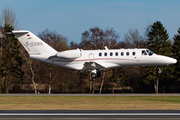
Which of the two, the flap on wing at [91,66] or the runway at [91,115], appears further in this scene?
the flap on wing at [91,66]

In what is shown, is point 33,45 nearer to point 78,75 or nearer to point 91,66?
point 91,66

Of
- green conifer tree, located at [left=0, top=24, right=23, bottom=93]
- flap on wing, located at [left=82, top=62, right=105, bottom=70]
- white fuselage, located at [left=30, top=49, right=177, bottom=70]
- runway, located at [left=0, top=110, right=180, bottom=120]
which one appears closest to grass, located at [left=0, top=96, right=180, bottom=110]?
runway, located at [left=0, top=110, right=180, bottom=120]

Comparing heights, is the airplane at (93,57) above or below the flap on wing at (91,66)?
above

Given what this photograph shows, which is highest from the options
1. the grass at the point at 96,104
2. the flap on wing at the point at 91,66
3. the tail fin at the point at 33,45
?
the tail fin at the point at 33,45

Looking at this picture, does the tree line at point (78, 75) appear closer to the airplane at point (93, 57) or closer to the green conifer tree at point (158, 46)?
the green conifer tree at point (158, 46)

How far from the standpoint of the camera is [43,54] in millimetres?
36312

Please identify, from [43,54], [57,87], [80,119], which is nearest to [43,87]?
[57,87]

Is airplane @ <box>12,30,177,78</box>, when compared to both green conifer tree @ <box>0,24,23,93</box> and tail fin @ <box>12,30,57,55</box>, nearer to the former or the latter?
tail fin @ <box>12,30,57,55</box>

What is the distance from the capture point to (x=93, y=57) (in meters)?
34.6

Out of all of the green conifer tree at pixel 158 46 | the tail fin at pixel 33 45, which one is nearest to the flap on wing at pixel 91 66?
the tail fin at pixel 33 45

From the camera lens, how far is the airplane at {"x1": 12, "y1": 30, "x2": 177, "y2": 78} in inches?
1316

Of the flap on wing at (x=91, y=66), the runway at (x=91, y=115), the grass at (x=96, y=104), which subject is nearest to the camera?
the runway at (x=91, y=115)

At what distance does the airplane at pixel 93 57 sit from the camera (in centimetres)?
3344

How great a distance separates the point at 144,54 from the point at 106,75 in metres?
24.9
